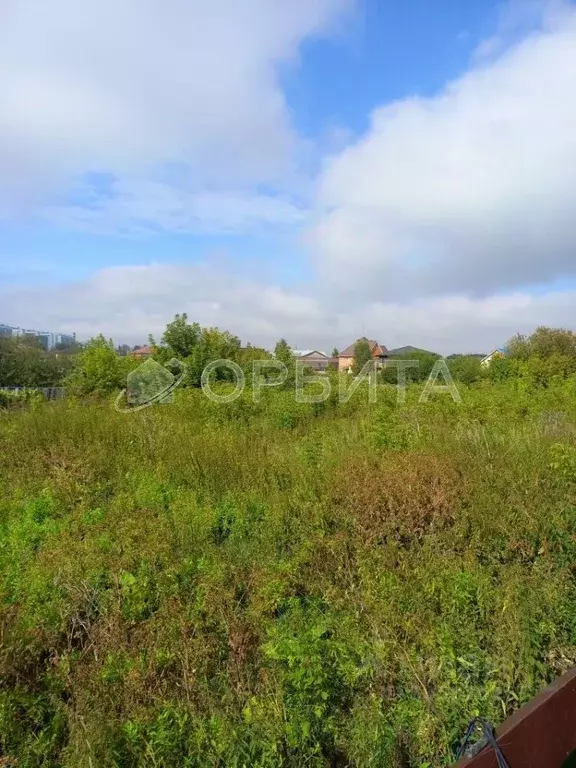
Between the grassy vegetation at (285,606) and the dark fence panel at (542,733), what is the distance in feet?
1.41

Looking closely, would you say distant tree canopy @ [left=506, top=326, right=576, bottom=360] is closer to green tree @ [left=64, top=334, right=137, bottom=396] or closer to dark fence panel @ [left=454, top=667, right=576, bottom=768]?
green tree @ [left=64, top=334, right=137, bottom=396]

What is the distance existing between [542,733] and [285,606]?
1.50m

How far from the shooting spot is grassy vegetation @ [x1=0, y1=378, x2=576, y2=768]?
2303 mm

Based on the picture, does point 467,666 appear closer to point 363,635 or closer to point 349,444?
point 363,635

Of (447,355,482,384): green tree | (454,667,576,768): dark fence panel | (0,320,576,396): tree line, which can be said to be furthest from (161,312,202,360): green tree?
(454,667,576,768): dark fence panel

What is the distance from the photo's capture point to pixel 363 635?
285 cm

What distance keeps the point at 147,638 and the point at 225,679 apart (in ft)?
1.55

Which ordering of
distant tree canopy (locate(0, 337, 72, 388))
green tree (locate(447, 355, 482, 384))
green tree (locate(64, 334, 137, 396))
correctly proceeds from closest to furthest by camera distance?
green tree (locate(64, 334, 137, 396)) < green tree (locate(447, 355, 482, 384)) < distant tree canopy (locate(0, 337, 72, 388))

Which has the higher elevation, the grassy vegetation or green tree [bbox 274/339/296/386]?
green tree [bbox 274/339/296/386]

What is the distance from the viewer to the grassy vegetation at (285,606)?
2303 millimetres

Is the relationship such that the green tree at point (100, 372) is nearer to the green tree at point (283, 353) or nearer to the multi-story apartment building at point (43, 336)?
the green tree at point (283, 353)

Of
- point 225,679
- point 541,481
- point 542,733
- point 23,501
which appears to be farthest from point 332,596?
point 23,501

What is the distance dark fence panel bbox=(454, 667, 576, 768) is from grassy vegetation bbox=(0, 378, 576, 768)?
430mm

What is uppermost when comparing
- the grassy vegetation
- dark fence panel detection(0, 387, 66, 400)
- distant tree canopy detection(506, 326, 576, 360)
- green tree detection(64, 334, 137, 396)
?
distant tree canopy detection(506, 326, 576, 360)
